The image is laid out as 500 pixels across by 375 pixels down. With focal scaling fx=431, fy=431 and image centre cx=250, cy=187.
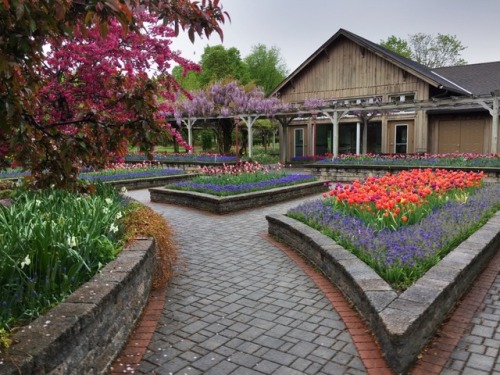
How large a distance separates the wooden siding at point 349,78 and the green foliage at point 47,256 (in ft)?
70.8

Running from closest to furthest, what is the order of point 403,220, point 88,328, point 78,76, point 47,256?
1. point 88,328
2. point 47,256
3. point 403,220
4. point 78,76

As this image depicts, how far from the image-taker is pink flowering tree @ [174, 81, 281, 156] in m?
24.0

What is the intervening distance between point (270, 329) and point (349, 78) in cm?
2353

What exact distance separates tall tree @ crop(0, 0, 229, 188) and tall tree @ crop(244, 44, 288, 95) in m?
49.6

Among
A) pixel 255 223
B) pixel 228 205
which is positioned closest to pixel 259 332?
pixel 255 223

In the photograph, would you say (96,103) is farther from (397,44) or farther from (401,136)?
(397,44)

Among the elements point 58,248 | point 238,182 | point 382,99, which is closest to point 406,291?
point 58,248

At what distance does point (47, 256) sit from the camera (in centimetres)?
355

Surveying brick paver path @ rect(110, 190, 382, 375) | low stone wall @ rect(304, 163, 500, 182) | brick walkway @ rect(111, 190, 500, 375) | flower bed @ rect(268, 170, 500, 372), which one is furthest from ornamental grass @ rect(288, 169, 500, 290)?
low stone wall @ rect(304, 163, 500, 182)

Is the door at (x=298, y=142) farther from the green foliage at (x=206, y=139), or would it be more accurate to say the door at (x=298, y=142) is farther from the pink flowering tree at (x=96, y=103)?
the pink flowering tree at (x=96, y=103)

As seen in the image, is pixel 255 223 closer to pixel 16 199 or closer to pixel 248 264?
pixel 248 264

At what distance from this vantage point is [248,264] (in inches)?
229

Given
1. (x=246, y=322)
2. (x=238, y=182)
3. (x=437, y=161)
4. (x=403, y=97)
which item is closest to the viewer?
(x=246, y=322)

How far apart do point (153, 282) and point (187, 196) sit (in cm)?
577
